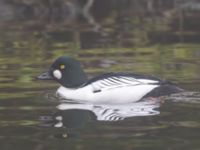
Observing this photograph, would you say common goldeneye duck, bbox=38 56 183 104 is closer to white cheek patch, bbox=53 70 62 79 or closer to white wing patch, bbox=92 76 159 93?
white wing patch, bbox=92 76 159 93

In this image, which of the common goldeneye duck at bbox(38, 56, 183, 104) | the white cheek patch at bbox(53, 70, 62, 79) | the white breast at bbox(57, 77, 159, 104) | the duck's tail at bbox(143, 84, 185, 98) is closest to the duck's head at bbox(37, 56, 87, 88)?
the white cheek patch at bbox(53, 70, 62, 79)

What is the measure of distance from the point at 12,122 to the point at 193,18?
17.1 meters

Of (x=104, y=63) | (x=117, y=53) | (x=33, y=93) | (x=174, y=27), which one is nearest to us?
(x=33, y=93)

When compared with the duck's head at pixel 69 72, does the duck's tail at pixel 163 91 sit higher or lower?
lower

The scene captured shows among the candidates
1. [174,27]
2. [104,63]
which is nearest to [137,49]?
[104,63]

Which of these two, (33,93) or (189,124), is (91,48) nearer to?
(33,93)

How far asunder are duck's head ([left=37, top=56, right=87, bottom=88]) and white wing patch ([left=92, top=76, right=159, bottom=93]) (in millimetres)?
584

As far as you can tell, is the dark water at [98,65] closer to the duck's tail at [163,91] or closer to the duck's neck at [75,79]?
the duck's tail at [163,91]

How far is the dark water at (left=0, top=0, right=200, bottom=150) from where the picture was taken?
10156 millimetres

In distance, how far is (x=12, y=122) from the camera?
11219 mm

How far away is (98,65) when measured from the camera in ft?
53.7

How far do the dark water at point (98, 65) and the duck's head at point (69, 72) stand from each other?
33 cm

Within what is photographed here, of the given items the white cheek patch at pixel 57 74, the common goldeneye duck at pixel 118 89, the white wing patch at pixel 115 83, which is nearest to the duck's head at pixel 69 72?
the white cheek patch at pixel 57 74

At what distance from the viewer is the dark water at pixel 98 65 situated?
10.2m
